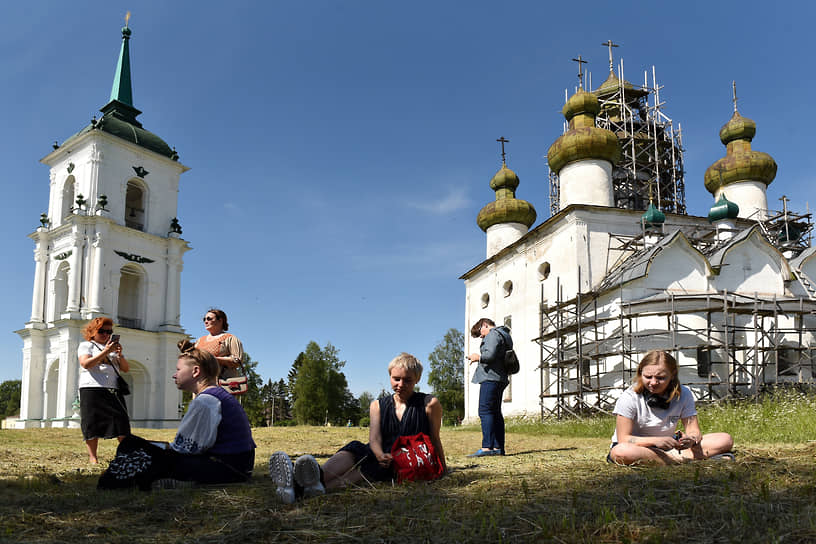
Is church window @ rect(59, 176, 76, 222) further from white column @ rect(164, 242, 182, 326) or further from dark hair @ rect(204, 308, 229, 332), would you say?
dark hair @ rect(204, 308, 229, 332)

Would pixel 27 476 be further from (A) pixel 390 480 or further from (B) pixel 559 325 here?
(B) pixel 559 325

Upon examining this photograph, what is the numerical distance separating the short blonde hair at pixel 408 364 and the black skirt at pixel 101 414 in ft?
11.1

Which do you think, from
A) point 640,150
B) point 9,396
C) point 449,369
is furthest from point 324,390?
point 9,396

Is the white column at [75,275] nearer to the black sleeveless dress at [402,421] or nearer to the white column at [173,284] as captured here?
the white column at [173,284]

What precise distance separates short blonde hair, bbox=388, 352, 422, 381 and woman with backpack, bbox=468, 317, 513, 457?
278 cm

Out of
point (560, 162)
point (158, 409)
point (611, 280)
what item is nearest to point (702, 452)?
point (611, 280)

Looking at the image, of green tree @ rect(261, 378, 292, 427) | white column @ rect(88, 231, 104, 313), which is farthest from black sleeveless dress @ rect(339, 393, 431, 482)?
green tree @ rect(261, 378, 292, 427)

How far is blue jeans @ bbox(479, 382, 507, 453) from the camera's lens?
7.54m

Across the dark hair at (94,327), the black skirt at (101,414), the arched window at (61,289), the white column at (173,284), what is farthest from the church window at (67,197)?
the black skirt at (101,414)

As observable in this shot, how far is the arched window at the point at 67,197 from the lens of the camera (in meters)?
30.2

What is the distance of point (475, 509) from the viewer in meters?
3.57

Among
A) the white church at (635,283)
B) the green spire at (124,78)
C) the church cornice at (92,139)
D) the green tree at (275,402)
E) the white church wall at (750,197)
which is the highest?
the green spire at (124,78)

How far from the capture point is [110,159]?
96.9ft

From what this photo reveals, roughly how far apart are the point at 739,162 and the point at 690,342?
11450 millimetres
